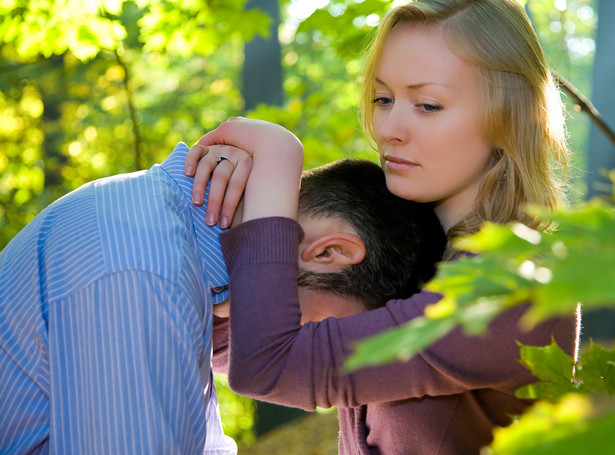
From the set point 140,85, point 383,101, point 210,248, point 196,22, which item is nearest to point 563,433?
point 210,248

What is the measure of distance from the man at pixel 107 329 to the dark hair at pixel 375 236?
0.39 metres

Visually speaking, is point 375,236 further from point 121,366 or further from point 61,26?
point 61,26

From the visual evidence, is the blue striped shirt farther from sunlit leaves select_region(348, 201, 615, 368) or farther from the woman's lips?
sunlit leaves select_region(348, 201, 615, 368)

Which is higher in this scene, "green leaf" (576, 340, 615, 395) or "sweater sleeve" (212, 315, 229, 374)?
"green leaf" (576, 340, 615, 395)

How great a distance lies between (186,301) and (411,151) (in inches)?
33.0

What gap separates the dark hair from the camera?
1712 mm

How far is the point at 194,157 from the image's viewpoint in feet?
5.57

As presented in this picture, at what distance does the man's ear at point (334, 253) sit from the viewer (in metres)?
1.66

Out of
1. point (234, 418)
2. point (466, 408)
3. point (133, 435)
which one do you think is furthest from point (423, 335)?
point (234, 418)

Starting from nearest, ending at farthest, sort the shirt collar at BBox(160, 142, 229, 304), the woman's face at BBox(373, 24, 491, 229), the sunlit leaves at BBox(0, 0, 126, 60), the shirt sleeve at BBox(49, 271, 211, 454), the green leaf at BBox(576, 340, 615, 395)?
the green leaf at BBox(576, 340, 615, 395)
the shirt sleeve at BBox(49, 271, 211, 454)
the shirt collar at BBox(160, 142, 229, 304)
the woman's face at BBox(373, 24, 491, 229)
the sunlit leaves at BBox(0, 0, 126, 60)

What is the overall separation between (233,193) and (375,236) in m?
0.39

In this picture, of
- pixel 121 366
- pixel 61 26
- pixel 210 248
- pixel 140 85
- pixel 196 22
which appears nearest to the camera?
pixel 121 366

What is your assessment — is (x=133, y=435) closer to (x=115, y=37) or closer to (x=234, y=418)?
(x=115, y=37)

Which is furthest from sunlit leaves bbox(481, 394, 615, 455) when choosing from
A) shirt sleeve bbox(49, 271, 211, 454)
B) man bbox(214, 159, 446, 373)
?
man bbox(214, 159, 446, 373)
